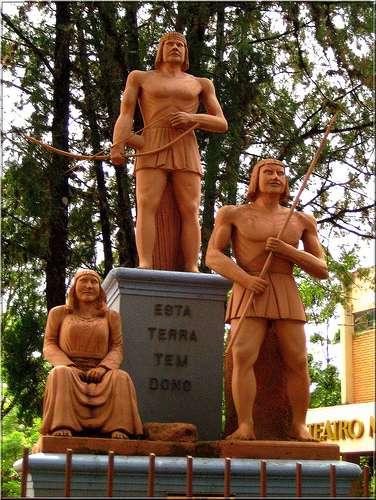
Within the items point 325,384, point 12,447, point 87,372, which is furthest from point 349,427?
point 87,372

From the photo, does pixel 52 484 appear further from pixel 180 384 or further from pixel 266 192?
pixel 266 192

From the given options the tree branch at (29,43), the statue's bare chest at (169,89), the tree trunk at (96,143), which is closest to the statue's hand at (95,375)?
the statue's bare chest at (169,89)

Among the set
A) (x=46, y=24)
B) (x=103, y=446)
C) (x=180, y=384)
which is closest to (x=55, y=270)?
(x=46, y=24)

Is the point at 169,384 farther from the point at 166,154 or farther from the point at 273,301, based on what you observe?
the point at 166,154

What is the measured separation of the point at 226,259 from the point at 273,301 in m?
0.51

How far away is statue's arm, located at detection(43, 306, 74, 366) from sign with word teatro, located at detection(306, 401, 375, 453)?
47.4ft

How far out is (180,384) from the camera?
8.89 metres

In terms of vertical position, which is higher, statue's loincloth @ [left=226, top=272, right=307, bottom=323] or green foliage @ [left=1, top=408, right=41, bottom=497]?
statue's loincloth @ [left=226, top=272, right=307, bottom=323]

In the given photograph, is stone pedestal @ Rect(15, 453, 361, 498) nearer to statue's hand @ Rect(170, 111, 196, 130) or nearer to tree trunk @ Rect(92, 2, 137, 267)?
statue's hand @ Rect(170, 111, 196, 130)

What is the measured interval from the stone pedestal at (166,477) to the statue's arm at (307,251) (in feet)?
5.36

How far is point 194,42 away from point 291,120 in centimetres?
182

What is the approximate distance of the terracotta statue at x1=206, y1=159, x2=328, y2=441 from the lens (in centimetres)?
852

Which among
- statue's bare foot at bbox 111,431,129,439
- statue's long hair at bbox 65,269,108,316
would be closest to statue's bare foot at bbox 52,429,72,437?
statue's bare foot at bbox 111,431,129,439

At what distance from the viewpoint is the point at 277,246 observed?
28.2 feet
